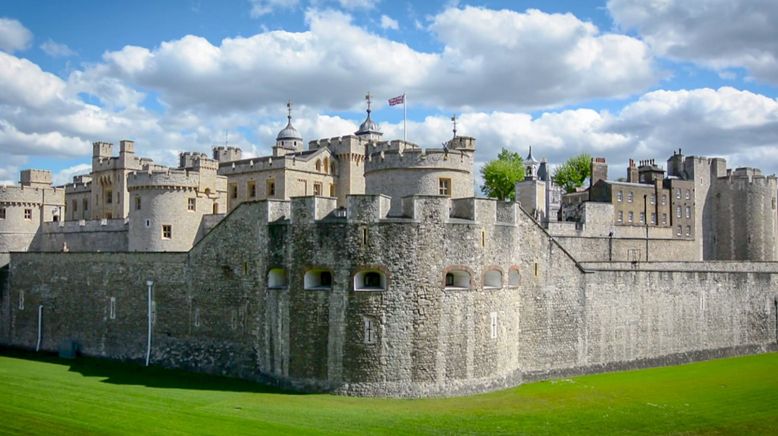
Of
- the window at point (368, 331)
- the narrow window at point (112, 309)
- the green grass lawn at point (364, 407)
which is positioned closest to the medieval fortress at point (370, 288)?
the window at point (368, 331)

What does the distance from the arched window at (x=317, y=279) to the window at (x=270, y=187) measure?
2182 cm

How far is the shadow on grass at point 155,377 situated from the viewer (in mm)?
25906

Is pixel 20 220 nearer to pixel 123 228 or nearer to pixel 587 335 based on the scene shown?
pixel 123 228

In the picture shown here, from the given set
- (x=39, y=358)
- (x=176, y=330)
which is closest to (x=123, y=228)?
(x=39, y=358)

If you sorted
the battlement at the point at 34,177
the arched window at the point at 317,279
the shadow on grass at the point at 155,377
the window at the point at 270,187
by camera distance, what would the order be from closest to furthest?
the arched window at the point at 317,279 → the shadow on grass at the point at 155,377 → the window at the point at 270,187 → the battlement at the point at 34,177

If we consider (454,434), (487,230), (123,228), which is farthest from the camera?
(123,228)

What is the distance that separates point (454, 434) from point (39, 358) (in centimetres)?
2271

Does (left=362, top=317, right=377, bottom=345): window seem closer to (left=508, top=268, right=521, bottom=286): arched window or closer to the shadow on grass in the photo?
the shadow on grass

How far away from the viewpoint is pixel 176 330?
30.3 m

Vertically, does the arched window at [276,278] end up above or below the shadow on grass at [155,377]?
above

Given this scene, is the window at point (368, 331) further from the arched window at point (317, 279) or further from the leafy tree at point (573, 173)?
the leafy tree at point (573, 173)

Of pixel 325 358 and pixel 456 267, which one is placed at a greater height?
pixel 456 267

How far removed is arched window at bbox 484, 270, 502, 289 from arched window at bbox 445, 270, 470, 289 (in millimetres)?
1153

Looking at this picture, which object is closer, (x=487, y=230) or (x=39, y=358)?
(x=487, y=230)
